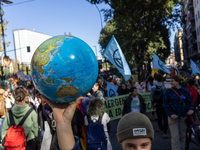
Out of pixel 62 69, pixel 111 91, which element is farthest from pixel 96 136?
pixel 111 91

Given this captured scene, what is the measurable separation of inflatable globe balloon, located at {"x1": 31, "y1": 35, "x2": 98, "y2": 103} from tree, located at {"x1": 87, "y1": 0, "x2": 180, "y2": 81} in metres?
17.4

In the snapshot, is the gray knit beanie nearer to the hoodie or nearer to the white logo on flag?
the white logo on flag

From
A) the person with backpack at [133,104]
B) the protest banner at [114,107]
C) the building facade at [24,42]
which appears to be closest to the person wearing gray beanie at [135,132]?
the person with backpack at [133,104]

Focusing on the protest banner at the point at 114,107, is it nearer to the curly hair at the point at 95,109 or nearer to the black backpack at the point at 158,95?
the black backpack at the point at 158,95

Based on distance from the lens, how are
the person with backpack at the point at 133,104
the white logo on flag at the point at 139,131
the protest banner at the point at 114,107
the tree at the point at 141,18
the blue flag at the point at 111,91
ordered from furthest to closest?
Result: the tree at the point at 141,18, the blue flag at the point at 111,91, the protest banner at the point at 114,107, the person with backpack at the point at 133,104, the white logo on flag at the point at 139,131

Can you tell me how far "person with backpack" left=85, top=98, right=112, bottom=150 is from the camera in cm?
405

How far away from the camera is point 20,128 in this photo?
3812mm

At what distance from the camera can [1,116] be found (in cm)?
514

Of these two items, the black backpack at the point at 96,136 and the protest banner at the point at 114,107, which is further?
the protest banner at the point at 114,107

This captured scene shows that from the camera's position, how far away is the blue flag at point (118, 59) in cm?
736

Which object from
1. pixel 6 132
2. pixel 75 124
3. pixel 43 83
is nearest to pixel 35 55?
pixel 43 83

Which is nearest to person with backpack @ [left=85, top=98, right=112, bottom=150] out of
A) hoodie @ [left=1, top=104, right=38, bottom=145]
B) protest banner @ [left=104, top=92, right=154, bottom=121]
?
hoodie @ [left=1, top=104, right=38, bottom=145]

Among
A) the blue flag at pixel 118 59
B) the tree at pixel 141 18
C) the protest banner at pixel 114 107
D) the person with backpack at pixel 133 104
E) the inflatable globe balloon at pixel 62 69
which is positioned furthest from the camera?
the tree at pixel 141 18

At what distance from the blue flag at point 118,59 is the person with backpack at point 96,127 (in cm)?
316
